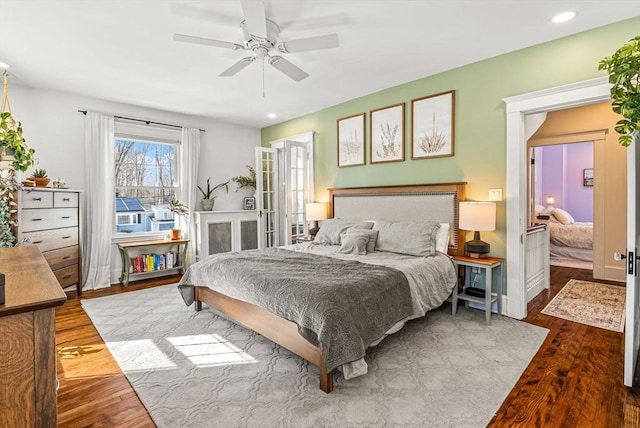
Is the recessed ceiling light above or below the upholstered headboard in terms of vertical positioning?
above

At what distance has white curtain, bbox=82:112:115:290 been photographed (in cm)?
459

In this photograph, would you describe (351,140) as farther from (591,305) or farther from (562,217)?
(562,217)

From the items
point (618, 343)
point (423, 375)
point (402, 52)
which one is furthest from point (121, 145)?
point (618, 343)

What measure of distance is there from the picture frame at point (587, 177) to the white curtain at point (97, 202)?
32.7 ft

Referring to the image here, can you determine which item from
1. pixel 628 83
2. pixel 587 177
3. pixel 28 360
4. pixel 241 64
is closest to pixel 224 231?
pixel 241 64

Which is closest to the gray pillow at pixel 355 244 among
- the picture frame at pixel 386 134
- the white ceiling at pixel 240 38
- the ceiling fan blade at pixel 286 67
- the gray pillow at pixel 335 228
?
the gray pillow at pixel 335 228

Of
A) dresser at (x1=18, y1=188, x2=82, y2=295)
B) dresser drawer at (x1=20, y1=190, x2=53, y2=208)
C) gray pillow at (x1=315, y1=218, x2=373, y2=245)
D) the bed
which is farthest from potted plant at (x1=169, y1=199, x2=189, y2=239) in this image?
the bed

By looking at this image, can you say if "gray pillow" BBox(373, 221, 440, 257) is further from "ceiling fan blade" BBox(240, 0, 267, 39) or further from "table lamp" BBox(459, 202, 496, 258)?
"ceiling fan blade" BBox(240, 0, 267, 39)

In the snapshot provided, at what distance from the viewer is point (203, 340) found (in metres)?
2.86

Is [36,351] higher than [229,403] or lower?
higher

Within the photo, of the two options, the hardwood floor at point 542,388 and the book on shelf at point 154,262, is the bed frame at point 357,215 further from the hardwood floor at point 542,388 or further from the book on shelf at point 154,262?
the book on shelf at point 154,262

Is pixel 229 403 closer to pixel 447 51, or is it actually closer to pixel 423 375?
pixel 423 375

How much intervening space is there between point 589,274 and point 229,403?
227 inches

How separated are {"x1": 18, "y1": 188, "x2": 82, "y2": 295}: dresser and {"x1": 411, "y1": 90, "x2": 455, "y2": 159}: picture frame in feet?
14.6
